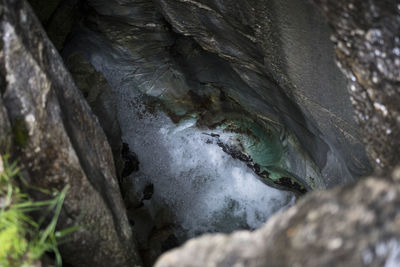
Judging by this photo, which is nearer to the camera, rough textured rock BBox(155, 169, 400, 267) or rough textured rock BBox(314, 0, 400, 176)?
rough textured rock BBox(155, 169, 400, 267)

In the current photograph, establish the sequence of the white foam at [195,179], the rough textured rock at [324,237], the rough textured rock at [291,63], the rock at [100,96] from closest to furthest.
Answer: the rough textured rock at [324,237] < the rough textured rock at [291,63] < the rock at [100,96] < the white foam at [195,179]

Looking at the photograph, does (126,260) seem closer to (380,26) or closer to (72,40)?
(380,26)

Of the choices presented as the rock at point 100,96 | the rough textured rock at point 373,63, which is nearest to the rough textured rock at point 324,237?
the rough textured rock at point 373,63

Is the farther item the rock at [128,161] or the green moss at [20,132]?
the rock at [128,161]

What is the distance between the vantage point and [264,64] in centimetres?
408

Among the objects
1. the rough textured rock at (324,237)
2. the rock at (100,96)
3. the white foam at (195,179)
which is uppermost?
the rough textured rock at (324,237)

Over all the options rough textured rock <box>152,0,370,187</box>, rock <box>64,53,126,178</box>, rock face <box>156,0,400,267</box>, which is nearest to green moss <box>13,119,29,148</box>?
rock face <box>156,0,400,267</box>

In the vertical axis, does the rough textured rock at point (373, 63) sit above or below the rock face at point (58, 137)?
above

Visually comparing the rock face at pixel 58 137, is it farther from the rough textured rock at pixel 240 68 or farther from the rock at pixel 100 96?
the rock at pixel 100 96

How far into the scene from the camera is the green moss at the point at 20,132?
2.36 m

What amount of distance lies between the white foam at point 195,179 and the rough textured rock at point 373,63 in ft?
10.9

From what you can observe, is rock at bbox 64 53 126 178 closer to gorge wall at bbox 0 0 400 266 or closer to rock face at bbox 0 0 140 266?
gorge wall at bbox 0 0 400 266

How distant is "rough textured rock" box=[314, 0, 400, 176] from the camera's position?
213 cm

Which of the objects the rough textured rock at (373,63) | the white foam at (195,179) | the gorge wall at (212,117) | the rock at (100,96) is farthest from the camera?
the white foam at (195,179)
